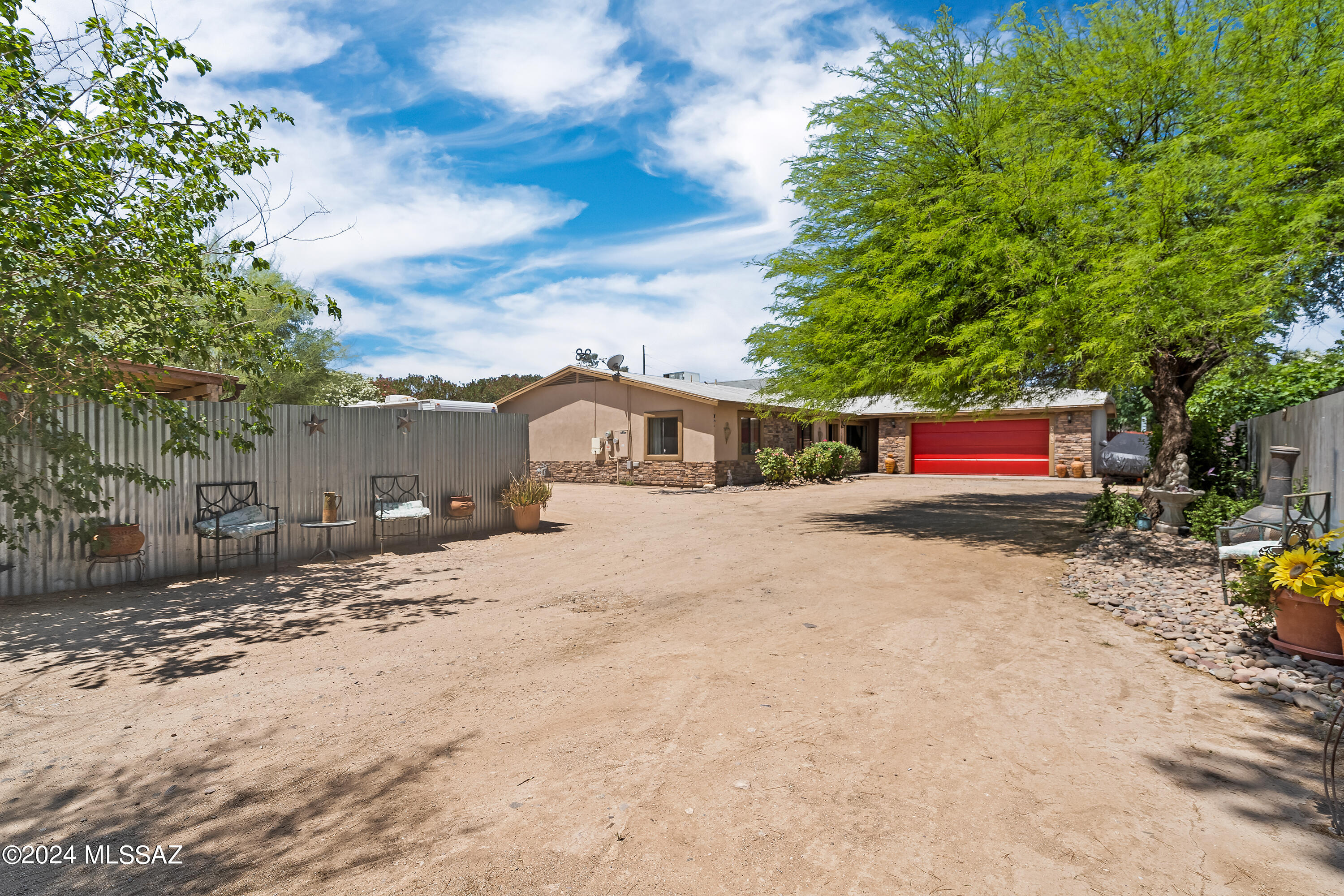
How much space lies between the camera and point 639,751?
3252 mm

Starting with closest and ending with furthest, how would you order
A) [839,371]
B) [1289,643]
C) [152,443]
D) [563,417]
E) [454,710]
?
[454,710], [1289,643], [152,443], [839,371], [563,417]

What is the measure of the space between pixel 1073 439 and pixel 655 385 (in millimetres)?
15369

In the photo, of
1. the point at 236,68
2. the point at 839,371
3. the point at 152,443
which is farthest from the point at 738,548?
the point at 236,68

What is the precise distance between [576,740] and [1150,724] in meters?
3.29

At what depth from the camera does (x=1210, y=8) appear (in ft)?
27.8

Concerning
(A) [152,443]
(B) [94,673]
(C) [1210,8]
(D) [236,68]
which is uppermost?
(C) [1210,8]

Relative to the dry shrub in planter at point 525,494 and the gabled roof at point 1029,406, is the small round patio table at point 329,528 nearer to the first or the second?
the dry shrub in planter at point 525,494

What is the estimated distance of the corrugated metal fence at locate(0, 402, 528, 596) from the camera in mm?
6945

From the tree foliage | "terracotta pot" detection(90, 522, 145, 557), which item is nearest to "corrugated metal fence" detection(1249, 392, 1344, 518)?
"terracotta pot" detection(90, 522, 145, 557)

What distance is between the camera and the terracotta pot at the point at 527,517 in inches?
441

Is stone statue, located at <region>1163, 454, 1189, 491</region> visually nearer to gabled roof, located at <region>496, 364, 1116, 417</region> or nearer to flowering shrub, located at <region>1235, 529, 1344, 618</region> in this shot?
flowering shrub, located at <region>1235, 529, 1344, 618</region>

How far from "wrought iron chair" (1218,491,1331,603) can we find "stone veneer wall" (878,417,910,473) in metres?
19.2

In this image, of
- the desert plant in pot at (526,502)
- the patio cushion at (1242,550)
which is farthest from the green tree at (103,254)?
the patio cushion at (1242,550)

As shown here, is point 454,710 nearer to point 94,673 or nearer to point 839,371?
point 94,673
